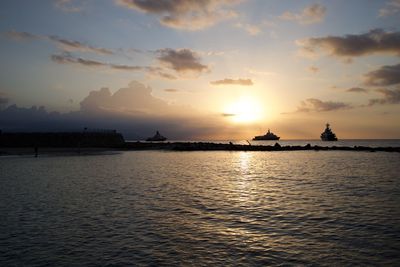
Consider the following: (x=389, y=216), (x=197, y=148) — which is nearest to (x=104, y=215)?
(x=389, y=216)

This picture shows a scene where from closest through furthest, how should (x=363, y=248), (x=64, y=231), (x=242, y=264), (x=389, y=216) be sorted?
1. (x=242, y=264)
2. (x=363, y=248)
3. (x=64, y=231)
4. (x=389, y=216)

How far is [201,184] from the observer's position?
30.6m

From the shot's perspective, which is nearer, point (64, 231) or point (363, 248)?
point (363, 248)

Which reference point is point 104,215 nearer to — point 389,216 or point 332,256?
point 332,256

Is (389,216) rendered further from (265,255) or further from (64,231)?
(64,231)

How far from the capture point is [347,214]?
1788 cm

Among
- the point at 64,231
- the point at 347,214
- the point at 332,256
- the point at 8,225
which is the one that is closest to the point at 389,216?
the point at 347,214

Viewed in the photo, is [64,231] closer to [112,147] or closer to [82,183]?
[82,183]

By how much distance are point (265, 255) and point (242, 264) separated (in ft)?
4.14

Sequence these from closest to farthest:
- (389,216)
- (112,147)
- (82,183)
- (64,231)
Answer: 1. (64,231)
2. (389,216)
3. (82,183)
4. (112,147)

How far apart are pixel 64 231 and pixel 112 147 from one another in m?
101

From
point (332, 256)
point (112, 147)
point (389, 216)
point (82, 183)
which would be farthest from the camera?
point (112, 147)

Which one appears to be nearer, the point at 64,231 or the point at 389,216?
the point at 64,231

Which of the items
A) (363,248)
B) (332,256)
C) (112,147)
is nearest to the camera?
(332,256)
